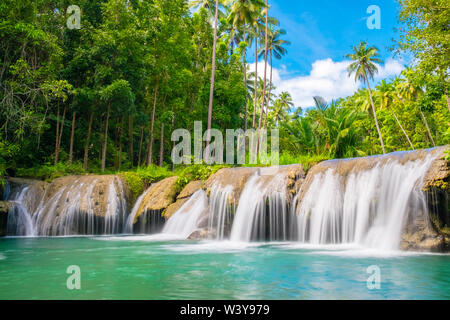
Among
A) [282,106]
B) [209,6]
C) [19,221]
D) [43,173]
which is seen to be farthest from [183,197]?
[282,106]

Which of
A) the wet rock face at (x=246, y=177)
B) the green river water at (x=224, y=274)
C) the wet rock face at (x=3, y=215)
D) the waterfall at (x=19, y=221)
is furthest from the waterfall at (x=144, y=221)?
the green river water at (x=224, y=274)

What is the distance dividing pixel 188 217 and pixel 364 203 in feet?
23.6

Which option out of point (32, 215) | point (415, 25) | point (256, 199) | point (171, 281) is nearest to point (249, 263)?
point (171, 281)

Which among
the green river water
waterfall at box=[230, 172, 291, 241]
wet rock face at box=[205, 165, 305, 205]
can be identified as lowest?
the green river water

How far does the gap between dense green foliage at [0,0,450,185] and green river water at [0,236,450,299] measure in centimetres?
473

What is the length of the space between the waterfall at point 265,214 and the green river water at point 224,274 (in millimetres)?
2707

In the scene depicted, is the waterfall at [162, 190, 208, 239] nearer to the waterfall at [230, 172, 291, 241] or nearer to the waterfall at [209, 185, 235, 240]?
the waterfall at [209, 185, 235, 240]

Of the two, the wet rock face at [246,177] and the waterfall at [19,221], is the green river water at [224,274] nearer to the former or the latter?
the wet rock face at [246,177]

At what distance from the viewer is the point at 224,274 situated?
673 centimetres

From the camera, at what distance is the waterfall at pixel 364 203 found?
31.9ft

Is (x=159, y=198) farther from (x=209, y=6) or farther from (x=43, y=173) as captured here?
(x=209, y=6)

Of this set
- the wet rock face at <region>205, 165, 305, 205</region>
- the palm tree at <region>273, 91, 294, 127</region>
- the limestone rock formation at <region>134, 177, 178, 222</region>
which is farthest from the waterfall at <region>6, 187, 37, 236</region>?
the palm tree at <region>273, 91, 294, 127</region>

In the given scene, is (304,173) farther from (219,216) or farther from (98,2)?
(98,2)

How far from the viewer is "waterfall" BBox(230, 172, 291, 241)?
42.3 ft
